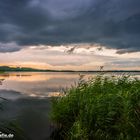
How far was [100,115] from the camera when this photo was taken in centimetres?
973

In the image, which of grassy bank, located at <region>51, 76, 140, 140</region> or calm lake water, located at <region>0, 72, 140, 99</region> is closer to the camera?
grassy bank, located at <region>51, 76, 140, 140</region>

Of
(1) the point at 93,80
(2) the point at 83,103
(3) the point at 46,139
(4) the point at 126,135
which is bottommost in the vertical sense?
(3) the point at 46,139

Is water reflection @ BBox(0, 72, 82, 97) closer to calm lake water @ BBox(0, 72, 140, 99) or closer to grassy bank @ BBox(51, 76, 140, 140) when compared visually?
calm lake water @ BBox(0, 72, 140, 99)

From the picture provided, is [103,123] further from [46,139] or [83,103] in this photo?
[46,139]

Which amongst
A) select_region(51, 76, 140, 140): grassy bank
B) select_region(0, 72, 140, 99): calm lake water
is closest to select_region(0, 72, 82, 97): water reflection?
select_region(0, 72, 140, 99): calm lake water

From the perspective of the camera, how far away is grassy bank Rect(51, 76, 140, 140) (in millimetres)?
9031

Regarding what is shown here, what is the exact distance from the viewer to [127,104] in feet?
29.9

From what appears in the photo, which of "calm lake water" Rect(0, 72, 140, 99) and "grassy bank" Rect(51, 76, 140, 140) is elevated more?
"grassy bank" Rect(51, 76, 140, 140)

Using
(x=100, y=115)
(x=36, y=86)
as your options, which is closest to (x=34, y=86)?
(x=36, y=86)

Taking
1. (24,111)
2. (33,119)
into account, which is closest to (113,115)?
(33,119)

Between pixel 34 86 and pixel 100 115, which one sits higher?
pixel 100 115

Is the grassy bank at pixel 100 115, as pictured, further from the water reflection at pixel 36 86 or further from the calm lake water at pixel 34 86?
the water reflection at pixel 36 86

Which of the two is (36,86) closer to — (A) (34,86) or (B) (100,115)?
(A) (34,86)

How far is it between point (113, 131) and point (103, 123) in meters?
0.47
